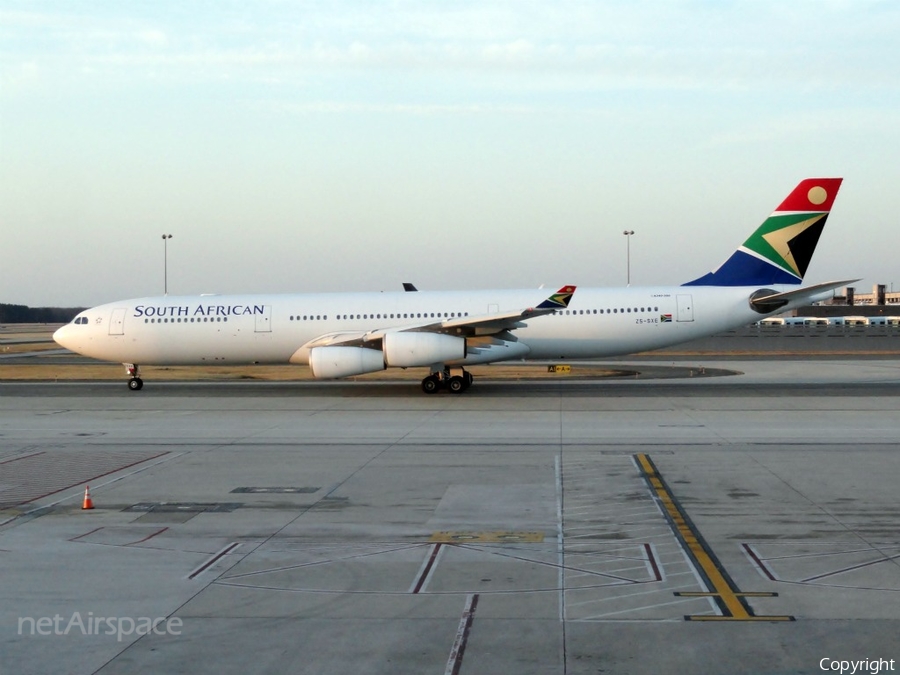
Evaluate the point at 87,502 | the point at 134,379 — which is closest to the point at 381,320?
the point at 134,379

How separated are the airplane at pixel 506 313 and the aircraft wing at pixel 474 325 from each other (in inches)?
3.5

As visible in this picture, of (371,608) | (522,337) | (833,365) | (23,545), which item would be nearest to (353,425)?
(522,337)

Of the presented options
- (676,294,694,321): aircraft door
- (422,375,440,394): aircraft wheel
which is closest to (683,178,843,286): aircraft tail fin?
(676,294,694,321): aircraft door

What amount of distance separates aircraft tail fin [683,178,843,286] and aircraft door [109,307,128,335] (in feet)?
70.4

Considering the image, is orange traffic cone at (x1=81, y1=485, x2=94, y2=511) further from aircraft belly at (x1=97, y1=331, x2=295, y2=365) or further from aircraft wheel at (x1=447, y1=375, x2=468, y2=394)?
aircraft belly at (x1=97, y1=331, x2=295, y2=365)

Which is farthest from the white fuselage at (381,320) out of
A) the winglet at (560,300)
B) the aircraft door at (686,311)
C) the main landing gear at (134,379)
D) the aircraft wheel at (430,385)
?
the winglet at (560,300)

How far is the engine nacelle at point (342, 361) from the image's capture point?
2853 cm

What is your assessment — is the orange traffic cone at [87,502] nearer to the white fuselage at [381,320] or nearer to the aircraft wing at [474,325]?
the aircraft wing at [474,325]

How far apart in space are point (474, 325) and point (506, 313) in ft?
3.99

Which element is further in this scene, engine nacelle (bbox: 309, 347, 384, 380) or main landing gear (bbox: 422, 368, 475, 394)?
main landing gear (bbox: 422, 368, 475, 394)

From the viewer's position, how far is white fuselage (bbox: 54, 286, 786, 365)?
3084 cm

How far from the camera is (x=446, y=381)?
3064 cm

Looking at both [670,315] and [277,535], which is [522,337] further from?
[277,535]

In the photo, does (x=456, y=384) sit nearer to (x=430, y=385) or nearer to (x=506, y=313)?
(x=430, y=385)
